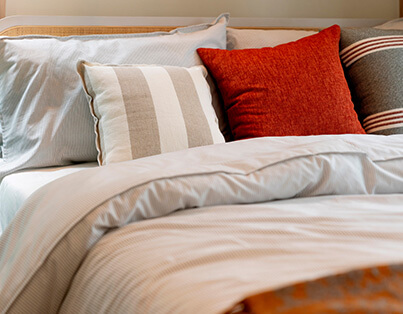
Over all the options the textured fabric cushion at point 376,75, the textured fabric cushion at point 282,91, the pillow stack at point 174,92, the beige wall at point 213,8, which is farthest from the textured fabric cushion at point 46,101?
the textured fabric cushion at point 376,75

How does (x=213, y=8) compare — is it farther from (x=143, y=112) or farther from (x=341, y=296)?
(x=341, y=296)

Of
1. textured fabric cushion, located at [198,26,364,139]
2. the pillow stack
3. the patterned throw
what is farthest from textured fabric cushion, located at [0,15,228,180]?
the patterned throw

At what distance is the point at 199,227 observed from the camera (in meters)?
0.94

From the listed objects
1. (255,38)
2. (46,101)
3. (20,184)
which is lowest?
(20,184)

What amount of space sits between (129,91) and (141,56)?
1.01ft

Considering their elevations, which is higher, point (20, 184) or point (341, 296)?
point (341, 296)

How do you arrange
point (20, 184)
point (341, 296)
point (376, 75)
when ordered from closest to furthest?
point (341, 296) → point (20, 184) → point (376, 75)

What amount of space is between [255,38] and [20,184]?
3.67ft

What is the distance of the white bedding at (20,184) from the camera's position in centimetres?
158

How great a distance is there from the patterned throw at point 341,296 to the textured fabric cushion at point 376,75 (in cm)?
143

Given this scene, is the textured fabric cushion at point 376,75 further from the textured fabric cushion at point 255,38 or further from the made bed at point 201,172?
the textured fabric cushion at point 255,38

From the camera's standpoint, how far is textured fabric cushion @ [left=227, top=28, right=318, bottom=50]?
2.25 meters

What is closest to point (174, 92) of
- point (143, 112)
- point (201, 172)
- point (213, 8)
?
point (143, 112)

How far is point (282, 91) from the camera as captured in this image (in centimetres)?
193
